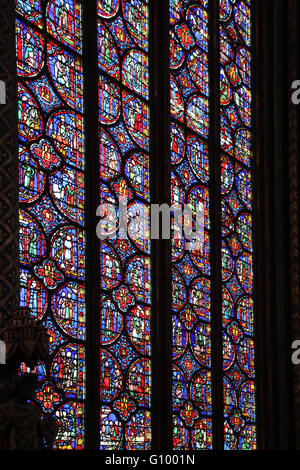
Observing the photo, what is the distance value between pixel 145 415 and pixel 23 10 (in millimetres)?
3895

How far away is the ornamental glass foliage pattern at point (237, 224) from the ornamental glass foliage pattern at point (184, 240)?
47 centimetres

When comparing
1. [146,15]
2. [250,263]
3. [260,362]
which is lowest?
[260,362]

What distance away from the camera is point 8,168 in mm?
7816

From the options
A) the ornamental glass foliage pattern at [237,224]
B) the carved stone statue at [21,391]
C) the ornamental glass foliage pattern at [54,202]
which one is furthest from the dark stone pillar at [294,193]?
the carved stone statue at [21,391]

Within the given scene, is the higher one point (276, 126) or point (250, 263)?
point (276, 126)

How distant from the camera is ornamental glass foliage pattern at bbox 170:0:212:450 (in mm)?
10859

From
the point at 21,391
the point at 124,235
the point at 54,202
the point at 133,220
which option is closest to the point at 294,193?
the point at 133,220

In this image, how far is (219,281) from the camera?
38.9ft

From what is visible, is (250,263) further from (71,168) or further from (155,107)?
(71,168)

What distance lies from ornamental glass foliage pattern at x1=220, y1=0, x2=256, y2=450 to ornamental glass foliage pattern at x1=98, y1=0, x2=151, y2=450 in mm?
1831

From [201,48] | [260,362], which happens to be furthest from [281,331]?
[201,48]

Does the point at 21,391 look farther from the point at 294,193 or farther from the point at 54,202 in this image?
the point at 294,193

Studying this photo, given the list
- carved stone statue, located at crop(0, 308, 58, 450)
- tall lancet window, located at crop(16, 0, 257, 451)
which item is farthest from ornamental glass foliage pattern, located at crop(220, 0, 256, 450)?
carved stone statue, located at crop(0, 308, 58, 450)

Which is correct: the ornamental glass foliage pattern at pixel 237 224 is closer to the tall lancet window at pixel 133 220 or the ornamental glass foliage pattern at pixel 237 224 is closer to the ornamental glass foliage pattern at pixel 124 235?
the tall lancet window at pixel 133 220
